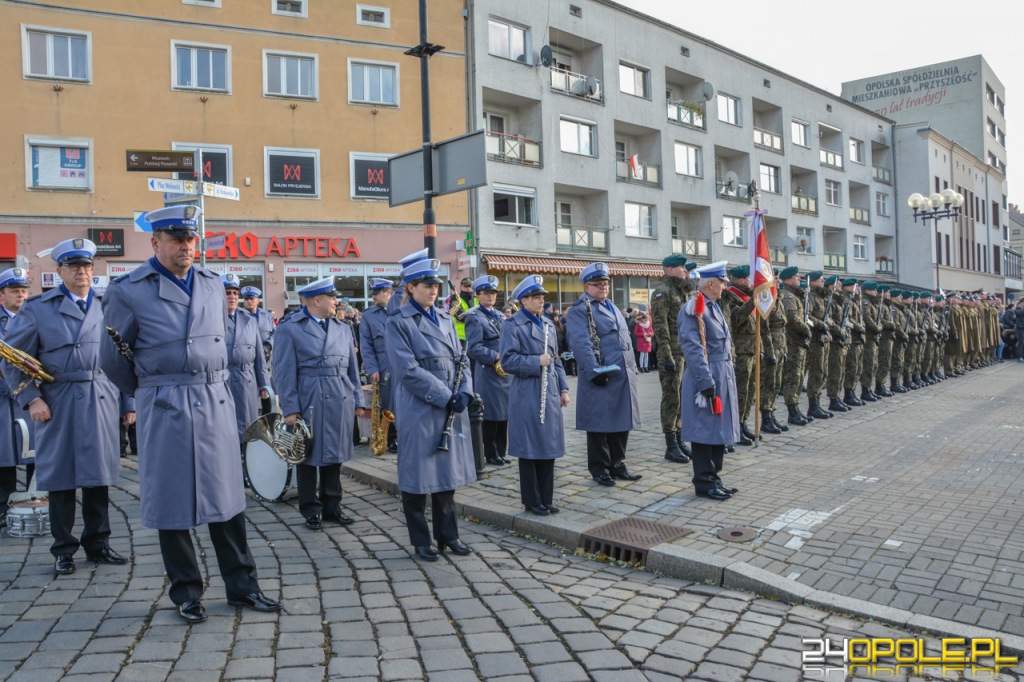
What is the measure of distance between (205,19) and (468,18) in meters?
8.40

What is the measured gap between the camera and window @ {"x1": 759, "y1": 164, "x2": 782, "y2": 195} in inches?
1587

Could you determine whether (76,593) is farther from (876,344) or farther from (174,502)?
(876,344)

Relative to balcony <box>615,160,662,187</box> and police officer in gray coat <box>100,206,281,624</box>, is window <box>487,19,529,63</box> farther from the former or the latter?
police officer in gray coat <box>100,206,281,624</box>

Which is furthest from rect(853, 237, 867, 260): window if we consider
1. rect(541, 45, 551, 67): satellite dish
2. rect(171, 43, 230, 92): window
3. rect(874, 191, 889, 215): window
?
rect(171, 43, 230, 92): window

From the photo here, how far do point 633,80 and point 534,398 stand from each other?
28.8 meters

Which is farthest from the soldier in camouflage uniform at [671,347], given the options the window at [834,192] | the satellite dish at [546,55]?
the window at [834,192]

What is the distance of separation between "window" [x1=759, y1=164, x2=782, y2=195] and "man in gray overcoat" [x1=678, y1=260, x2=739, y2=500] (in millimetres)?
34605

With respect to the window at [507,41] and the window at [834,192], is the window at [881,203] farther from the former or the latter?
the window at [507,41]

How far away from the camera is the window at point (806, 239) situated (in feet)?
138

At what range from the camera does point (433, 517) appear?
19.2ft

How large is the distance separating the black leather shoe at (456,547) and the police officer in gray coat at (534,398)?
1017 mm

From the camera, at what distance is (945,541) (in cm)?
572

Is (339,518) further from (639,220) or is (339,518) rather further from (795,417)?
(639,220)

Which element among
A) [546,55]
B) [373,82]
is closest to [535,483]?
[373,82]
